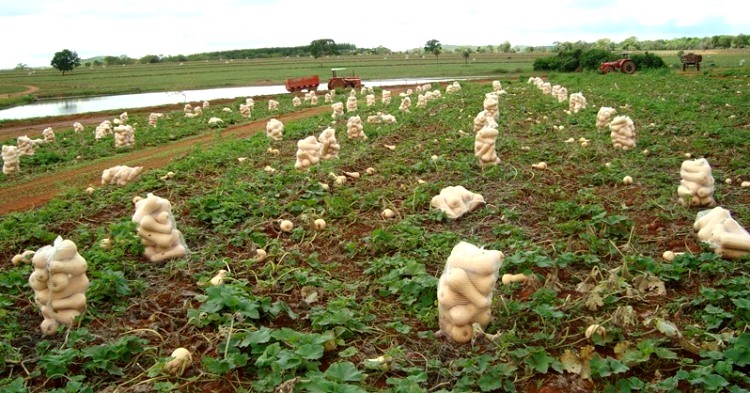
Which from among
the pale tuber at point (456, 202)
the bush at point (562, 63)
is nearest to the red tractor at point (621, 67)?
the bush at point (562, 63)

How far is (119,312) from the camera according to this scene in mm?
4496

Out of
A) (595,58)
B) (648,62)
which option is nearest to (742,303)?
(648,62)

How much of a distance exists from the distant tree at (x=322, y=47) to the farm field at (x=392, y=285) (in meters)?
78.3

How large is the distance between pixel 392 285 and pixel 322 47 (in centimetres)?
8611

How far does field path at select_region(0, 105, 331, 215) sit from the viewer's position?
990 centimetres

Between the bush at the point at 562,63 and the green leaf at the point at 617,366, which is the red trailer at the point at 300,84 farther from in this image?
the green leaf at the point at 617,366

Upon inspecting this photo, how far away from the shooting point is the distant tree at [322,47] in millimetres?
85188

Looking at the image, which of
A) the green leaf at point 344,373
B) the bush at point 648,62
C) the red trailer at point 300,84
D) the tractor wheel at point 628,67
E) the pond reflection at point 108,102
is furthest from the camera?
the bush at point 648,62

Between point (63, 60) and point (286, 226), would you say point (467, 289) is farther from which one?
point (63, 60)

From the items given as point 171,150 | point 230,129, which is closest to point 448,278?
Answer: point 171,150

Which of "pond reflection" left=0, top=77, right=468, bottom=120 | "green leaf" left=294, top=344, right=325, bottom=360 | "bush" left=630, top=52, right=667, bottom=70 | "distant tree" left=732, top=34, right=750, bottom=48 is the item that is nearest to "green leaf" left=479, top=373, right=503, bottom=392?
"green leaf" left=294, top=344, right=325, bottom=360

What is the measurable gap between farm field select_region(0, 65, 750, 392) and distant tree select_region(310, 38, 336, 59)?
7829 cm

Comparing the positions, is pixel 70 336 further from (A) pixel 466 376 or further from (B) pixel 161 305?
(A) pixel 466 376

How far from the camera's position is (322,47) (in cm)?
8769
